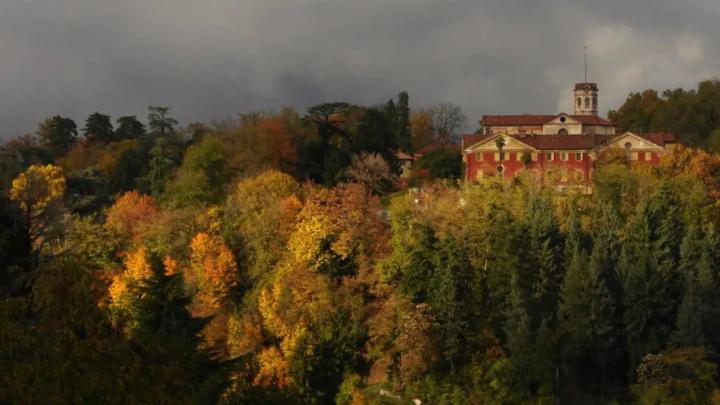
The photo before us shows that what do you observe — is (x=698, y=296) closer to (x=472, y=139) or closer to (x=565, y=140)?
(x=565, y=140)

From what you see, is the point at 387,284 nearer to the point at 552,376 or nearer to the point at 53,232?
the point at 552,376

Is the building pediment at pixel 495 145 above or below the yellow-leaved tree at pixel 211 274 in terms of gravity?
above

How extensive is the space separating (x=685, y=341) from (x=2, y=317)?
118ft

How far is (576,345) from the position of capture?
4341 centimetres

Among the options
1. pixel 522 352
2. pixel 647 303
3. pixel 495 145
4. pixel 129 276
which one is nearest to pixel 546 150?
pixel 495 145

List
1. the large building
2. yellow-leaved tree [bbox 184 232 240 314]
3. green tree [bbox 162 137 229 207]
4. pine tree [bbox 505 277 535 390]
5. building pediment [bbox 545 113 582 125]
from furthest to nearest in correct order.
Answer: building pediment [bbox 545 113 582 125], the large building, green tree [bbox 162 137 229 207], yellow-leaved tree [bbox 184 232 240 314], pine tree [bbox 505 277 535 390]

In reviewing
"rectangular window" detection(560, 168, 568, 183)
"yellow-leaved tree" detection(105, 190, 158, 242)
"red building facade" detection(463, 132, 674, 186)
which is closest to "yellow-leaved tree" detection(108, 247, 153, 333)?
"yellow-leaved tree" detection(105, 190, 158, 242)

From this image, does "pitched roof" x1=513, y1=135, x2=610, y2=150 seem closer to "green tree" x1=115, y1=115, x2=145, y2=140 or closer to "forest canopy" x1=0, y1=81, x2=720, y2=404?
"forest canopy" x1=0, y1=81, x2=720, y2=404

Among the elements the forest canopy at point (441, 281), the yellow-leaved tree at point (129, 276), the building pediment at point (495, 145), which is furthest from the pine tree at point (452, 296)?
the building pediment at point (495, 145)

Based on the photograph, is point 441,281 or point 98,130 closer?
point 441,281

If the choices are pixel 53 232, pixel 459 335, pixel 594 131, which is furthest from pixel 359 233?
pixel 594 131

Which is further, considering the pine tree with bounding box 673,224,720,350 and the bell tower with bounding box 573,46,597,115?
the bell tower with bounding box 573,46,597,115

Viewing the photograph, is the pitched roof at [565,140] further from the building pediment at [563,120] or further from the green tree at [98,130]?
the green tree at [98,130]

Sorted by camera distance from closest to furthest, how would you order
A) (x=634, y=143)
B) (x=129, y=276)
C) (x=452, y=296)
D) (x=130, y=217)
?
(x=452, y=296)
(x=129, y=276)
(x=130, y=217)
(x=634, y=143)
